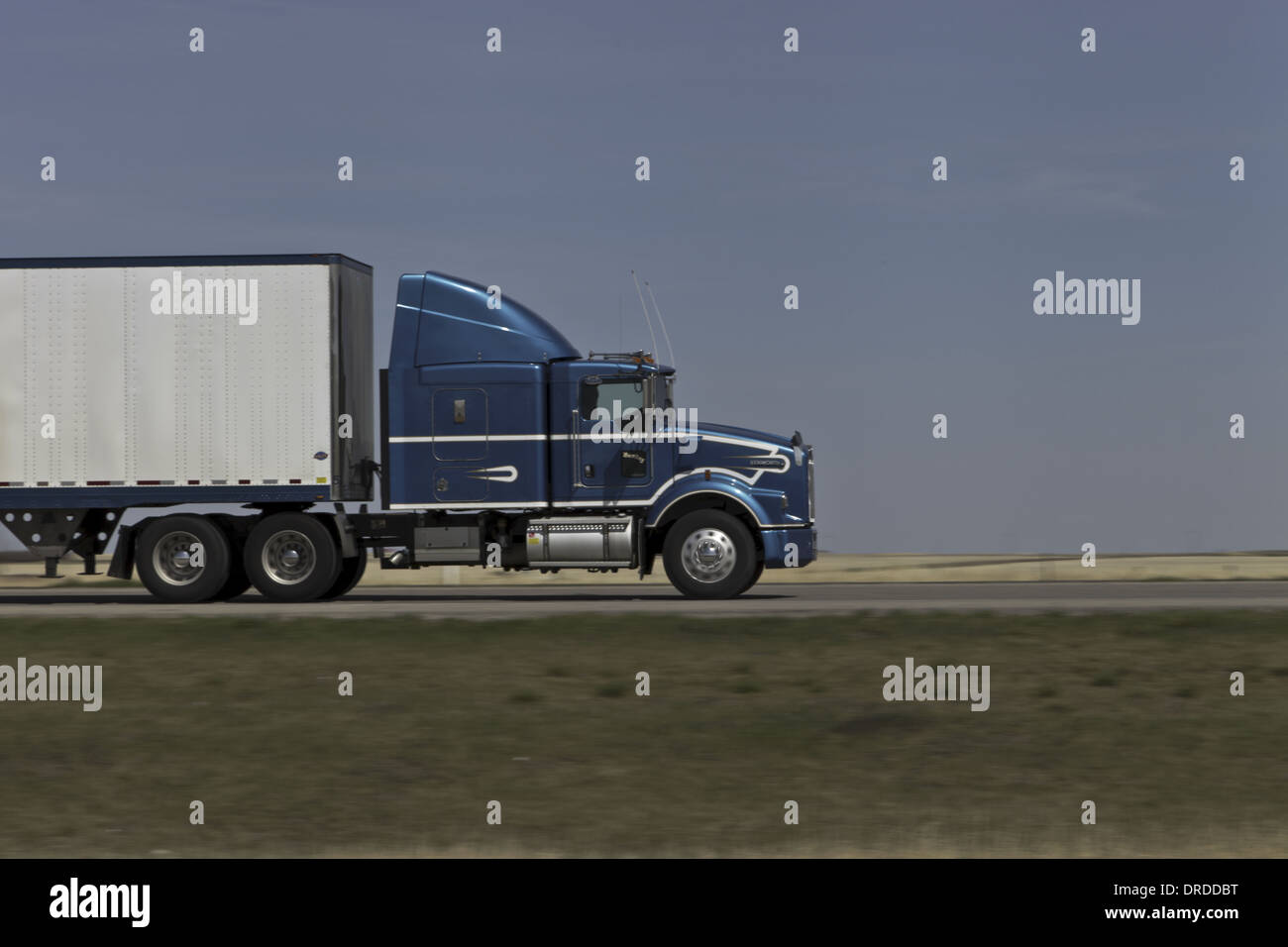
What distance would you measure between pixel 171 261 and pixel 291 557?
4865mm

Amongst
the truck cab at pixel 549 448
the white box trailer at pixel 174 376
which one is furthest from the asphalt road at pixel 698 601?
the white box trailer at pixel 174 376

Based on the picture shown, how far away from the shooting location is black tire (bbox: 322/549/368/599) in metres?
24.5

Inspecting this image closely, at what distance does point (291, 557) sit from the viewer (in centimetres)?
2364

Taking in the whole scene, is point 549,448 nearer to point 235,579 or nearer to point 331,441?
point 331,441

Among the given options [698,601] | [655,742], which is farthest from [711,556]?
[655,742]

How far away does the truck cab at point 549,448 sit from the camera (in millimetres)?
23406

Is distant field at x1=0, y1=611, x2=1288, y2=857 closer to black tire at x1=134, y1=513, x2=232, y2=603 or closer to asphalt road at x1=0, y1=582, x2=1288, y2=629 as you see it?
asphalt road at x1=0, y1=582, x2=1288, y2=629

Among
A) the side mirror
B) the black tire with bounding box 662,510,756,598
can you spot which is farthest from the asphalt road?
the side mirror

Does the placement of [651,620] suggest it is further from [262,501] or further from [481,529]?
[262,501]

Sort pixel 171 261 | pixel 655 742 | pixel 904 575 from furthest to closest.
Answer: pixel 904 575 < pixel 171 261 < pixel 655 742

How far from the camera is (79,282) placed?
2306 centimetres

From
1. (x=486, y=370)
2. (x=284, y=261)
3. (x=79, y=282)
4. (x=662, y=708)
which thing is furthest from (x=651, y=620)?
(x=79, y=282)

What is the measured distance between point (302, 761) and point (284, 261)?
40.4 feet

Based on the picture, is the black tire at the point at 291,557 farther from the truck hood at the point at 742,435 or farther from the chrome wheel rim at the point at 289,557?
the truck hood at the point at 742,435
